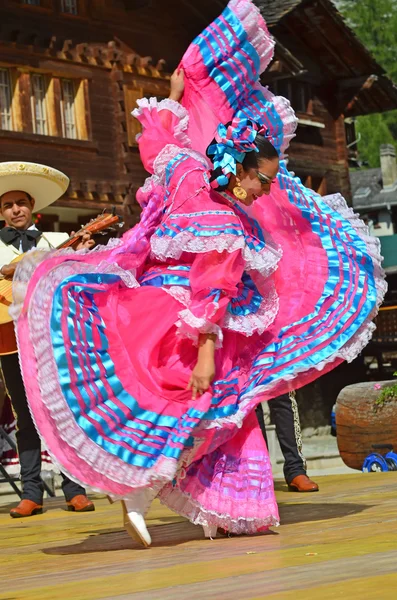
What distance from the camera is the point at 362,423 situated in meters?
10.4

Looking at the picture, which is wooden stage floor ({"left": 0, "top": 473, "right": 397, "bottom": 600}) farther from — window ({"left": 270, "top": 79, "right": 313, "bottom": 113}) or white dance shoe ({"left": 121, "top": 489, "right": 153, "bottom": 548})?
window ({"left": 270, "top": 79, "right": 313, "bottom": 113})

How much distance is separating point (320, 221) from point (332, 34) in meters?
22.2

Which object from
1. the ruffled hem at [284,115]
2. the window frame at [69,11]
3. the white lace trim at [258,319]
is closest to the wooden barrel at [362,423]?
the ruffled hem at [284,115]

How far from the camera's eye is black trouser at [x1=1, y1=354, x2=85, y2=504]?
766 centimetres

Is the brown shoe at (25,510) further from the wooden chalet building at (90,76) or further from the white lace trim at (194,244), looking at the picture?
the wooden chalet building at (90,76)

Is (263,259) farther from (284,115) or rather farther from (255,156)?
A: (284,115)

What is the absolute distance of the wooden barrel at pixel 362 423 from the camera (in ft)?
33.4

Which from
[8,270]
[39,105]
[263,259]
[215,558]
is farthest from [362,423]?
[39,105]

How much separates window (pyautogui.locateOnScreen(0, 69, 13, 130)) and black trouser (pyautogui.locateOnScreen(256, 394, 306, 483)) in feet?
44.1

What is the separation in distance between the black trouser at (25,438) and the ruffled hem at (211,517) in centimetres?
223

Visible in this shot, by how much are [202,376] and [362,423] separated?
17.6ft

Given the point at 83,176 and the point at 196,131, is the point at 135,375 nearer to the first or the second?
the point at 196,131

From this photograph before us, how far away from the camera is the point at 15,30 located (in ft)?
68.2

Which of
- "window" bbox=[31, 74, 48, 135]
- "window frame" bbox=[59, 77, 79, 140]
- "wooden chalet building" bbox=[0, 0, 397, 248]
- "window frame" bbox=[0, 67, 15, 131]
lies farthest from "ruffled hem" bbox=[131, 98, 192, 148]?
"window frame" bbox=[59, 77, 79, 140]
